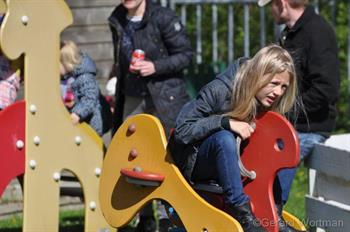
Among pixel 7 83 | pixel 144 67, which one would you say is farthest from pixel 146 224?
pixel 7 83

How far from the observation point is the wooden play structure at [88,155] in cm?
539

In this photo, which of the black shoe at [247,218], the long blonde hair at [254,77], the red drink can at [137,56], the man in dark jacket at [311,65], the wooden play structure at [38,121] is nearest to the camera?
the black shoe at [247,218]

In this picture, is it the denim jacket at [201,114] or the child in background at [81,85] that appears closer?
the denim jacket at [201,114]

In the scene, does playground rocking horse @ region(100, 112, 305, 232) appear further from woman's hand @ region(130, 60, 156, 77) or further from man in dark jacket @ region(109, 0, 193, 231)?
man in dark jacket @ region(109, 0, 193, 231)

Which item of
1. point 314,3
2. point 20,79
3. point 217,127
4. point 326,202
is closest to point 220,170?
point 217,127

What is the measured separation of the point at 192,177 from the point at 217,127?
1.24 ft

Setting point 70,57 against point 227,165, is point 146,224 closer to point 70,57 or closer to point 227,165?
point 70,57

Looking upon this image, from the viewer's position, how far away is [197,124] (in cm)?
539

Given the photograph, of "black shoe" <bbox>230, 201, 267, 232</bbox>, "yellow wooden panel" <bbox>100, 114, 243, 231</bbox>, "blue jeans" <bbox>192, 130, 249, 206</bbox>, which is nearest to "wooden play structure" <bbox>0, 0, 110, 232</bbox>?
"yellow wooden panel" <bbox>100, 114, 243, 231</bbox>

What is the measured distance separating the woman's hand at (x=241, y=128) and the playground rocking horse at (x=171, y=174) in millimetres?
113

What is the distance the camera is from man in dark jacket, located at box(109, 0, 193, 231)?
22.1ft

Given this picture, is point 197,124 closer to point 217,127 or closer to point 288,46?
point 217,127

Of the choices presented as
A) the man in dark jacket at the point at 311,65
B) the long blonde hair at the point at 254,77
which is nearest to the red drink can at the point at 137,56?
the man in dark jacket at the point at 311,65

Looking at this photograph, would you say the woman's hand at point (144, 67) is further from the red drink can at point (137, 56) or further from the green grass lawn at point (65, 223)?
the green grass lawn at point (65, 223)
